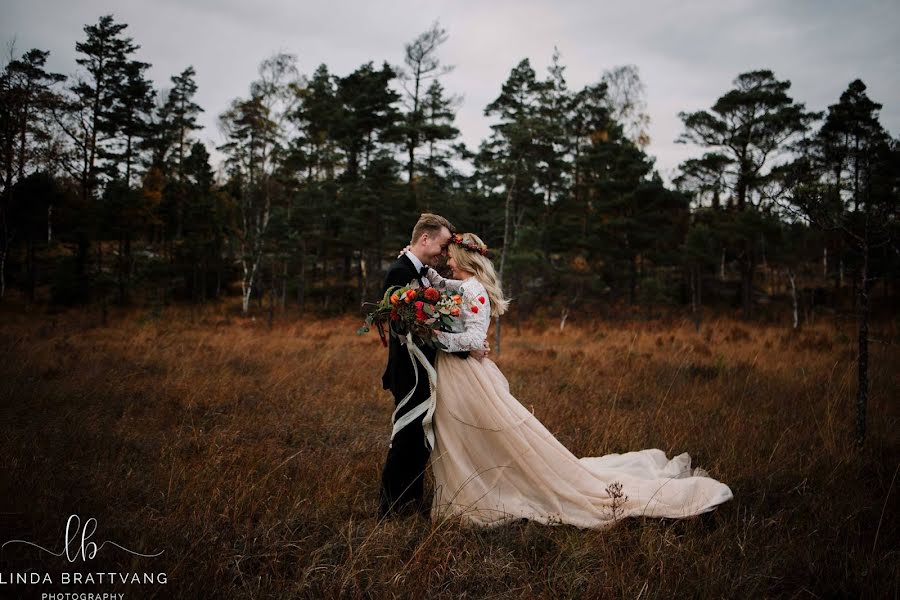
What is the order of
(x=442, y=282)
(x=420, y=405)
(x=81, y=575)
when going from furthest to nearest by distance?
(x=442, y=282), (x=420, y=405), (x=81, y=575)

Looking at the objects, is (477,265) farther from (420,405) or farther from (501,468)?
(501,468)

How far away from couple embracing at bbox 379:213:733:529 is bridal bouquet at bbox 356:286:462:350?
0.13 metres

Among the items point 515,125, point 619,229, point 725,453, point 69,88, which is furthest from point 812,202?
point 69,88

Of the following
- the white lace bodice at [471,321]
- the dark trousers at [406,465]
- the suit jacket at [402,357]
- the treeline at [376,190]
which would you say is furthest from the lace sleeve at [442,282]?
the treeline at [376,190]

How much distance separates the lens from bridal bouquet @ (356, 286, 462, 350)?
3.00 metres

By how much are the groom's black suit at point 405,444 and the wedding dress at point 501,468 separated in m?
0.13

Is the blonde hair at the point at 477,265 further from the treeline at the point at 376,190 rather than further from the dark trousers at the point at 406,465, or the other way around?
the treeline at the point at 376,190

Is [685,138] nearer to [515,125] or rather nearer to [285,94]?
[515,125]

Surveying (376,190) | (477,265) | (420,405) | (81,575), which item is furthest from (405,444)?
(376,190)

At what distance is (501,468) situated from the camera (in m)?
3.42

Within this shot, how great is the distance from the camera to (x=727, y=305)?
23.0 meters

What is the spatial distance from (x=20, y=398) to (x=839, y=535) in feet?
27.6

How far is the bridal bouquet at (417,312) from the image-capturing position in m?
3.00

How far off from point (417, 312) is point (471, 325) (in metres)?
0.48
